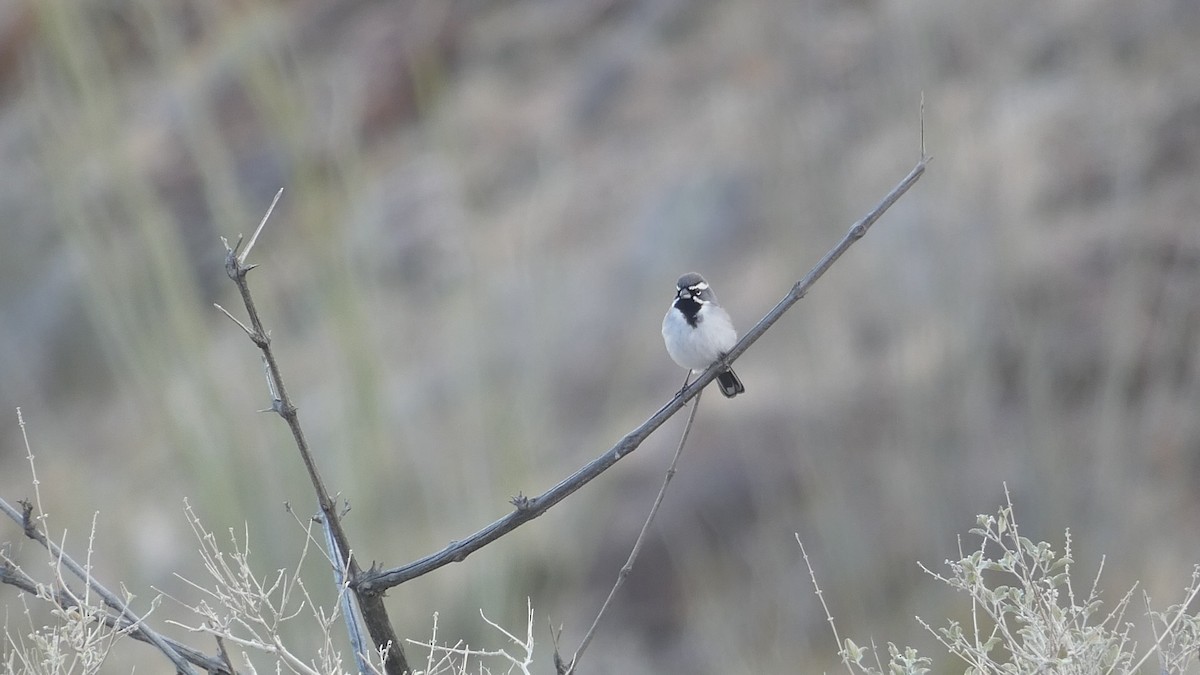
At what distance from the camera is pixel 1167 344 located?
10.1 metres

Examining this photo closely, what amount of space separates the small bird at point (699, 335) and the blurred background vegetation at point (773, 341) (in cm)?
377

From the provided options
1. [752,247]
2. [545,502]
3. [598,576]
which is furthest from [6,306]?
[545,502]

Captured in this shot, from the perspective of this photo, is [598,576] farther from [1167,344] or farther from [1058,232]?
[1167,344]

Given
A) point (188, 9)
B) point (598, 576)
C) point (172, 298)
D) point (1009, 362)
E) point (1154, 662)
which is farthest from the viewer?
point (188, 9)

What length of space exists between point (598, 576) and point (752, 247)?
514 centimetres

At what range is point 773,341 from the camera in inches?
578

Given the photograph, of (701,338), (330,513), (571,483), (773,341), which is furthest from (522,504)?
(773,341)

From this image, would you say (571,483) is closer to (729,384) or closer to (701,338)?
(701,338)

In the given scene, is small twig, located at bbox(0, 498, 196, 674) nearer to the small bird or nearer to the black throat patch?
the small bird

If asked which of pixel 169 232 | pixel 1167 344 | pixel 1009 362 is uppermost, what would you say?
pixel 1009 362

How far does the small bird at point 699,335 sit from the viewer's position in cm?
513

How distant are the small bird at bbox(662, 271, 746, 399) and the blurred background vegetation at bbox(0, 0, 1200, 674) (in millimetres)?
3771

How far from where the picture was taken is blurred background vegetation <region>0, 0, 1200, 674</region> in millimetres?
8789

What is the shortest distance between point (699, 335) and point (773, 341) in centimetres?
968
